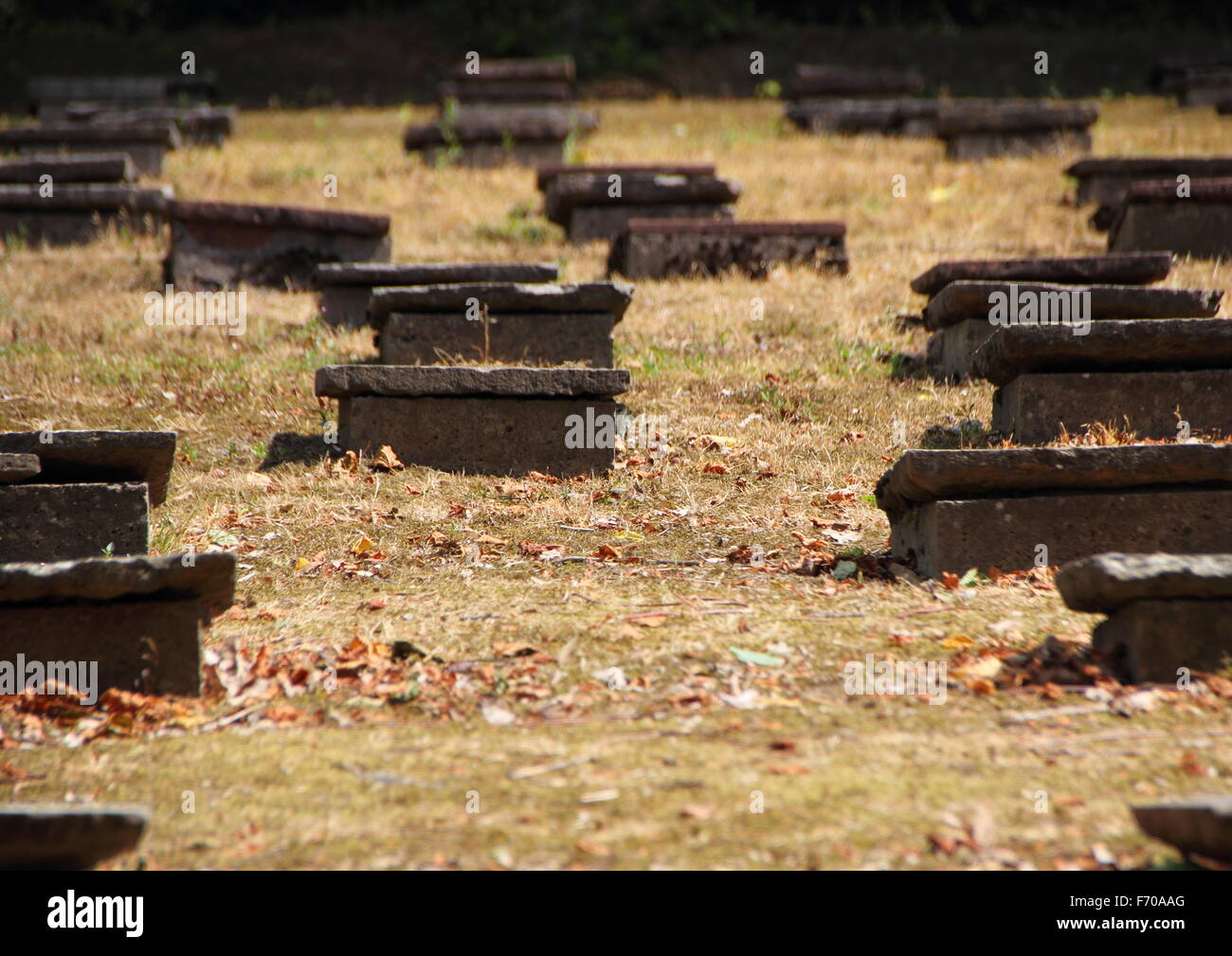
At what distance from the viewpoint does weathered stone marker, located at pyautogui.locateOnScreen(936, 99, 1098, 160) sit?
42.3 ft

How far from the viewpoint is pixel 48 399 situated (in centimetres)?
690

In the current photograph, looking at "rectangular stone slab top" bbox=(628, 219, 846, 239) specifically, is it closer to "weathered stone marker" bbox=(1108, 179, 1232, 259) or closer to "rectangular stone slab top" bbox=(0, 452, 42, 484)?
"weathered stone marker" bbox=(1108, 179, 1232, 259)

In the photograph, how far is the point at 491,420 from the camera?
610 centimetres

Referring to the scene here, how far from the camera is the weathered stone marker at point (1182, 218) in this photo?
9.12 m

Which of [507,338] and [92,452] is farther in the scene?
[507,338]

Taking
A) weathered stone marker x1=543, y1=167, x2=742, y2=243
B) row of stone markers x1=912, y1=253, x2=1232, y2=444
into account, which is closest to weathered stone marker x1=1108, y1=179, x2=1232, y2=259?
weathered stone marker x1=543, y1=167, x2=742, y2=243

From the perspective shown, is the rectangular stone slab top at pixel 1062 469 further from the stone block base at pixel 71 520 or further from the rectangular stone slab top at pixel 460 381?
the stone block base at pixel 71 520

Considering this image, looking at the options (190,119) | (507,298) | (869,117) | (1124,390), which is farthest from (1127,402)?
(190,119)

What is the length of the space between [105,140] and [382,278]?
260 inches

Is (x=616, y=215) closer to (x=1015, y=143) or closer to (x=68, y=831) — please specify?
(x=1015, y=143)

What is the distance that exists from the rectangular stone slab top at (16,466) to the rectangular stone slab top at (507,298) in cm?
286

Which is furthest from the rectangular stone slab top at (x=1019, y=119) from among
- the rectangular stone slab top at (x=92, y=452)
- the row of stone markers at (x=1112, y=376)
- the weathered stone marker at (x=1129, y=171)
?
the rectangular stone slab top at (x=92, y=452)

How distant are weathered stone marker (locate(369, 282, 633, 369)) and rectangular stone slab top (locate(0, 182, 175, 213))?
14.2ft

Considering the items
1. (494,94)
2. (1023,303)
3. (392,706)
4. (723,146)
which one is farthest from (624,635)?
(494,94)
